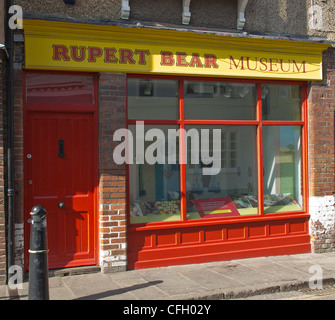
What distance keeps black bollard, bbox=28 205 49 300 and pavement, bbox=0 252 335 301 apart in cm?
115

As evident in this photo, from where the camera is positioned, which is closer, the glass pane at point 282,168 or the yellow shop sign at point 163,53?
the yellow shop sign at point 163,53

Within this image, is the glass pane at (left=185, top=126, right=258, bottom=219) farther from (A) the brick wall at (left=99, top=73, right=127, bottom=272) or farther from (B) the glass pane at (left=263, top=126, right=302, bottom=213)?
(A) the brick wall at (left=99, top=73, right=127, bottom=272)

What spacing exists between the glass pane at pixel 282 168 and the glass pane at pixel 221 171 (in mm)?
319

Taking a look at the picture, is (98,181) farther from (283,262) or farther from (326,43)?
(326,43)

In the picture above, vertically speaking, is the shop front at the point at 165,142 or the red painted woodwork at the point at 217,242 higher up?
the shop front at the point at 165,142

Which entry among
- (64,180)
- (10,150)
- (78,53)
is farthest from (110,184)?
(78,53)

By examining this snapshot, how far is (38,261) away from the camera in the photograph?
4504 mm

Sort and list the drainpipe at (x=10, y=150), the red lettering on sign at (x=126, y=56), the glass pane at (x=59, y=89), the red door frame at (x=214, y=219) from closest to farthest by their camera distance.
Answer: the drainpipe at (x=10, y=150)
the glass pane at (x=59, y=89)
the red lettering on sign at (x=126, y=56)
the red door frame at (x=214, y=219)

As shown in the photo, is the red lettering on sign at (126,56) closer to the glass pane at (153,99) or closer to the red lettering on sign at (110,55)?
the red lettering on sign at (110,55)

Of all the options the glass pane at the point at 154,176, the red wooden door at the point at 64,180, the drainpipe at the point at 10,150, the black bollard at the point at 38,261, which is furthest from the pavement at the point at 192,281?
the black bollard at the point at 38,261

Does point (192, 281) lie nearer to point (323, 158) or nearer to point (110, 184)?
point (110, 184)

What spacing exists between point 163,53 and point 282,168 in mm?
3230

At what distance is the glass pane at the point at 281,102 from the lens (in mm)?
8086

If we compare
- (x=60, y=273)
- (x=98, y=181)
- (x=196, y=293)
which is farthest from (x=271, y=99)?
(x=60, y=273)
